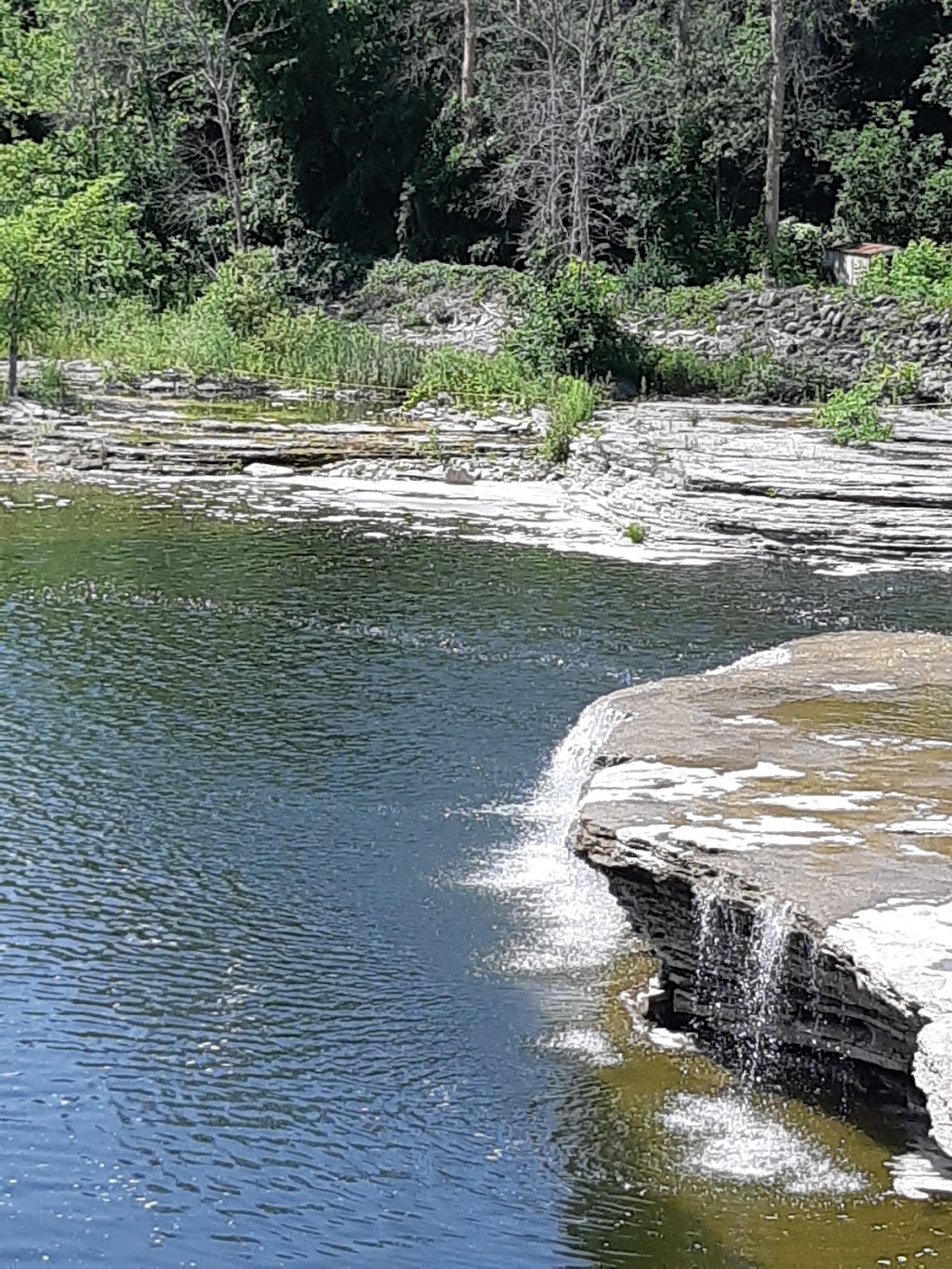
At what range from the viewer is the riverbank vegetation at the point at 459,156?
102ft

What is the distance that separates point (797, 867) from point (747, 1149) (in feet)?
3.62

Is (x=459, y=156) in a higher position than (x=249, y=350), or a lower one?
higher

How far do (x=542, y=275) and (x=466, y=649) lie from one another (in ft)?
57.4

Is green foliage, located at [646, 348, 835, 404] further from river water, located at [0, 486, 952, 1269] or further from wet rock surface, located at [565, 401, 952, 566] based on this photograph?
river water, located at [0, 486, 952, 1269]

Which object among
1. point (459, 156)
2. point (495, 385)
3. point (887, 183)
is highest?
point (459, 156)

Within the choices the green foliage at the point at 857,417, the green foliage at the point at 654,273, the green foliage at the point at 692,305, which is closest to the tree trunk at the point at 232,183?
the green foliage at the point at 654,273

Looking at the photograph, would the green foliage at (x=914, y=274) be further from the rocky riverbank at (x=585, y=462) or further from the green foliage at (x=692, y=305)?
the rocky riverbank at (x=585, y=462)

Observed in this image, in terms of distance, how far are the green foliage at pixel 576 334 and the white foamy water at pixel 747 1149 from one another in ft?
67.0

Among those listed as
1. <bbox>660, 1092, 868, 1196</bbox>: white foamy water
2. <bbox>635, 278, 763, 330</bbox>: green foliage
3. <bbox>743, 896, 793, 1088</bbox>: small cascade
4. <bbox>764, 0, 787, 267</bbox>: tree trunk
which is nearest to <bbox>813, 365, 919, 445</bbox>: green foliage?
<bbox>635, 278, 763, 330</bbox>: green foliage

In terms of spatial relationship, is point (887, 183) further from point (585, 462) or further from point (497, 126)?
point (585, 462)

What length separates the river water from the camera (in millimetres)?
5973

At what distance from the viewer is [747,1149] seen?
20.9 feet

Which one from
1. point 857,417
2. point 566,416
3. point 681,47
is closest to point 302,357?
point 566,416

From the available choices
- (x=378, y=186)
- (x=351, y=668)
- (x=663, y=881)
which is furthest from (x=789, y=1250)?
(x=378, y=186)
